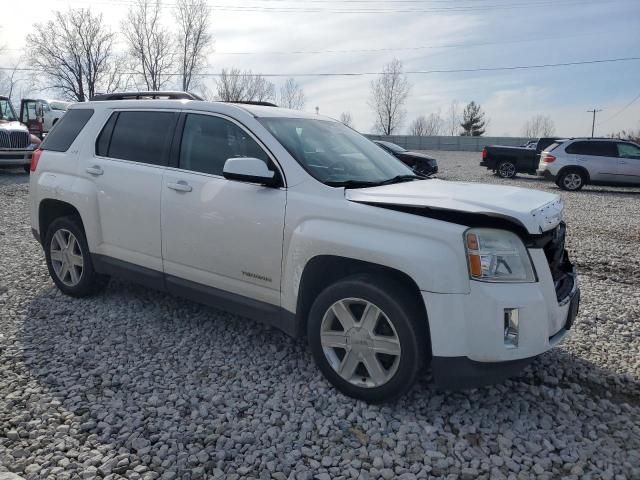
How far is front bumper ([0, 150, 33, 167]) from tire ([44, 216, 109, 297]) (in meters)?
13.4

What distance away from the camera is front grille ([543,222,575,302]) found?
3.15 meters

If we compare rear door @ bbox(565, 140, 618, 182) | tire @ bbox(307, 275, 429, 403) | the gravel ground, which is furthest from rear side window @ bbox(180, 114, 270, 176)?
rear door @ bbox(565, 140, 618, 182)

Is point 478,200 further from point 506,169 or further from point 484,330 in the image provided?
point 506,169

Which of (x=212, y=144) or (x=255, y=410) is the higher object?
(x=212, y=144)

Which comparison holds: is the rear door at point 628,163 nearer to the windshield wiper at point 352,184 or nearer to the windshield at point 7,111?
the windshield wiper at point 352,184

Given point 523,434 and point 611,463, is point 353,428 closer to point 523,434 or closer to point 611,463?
point 523,434

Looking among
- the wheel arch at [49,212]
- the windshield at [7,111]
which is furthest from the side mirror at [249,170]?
the windshield at [7,111]

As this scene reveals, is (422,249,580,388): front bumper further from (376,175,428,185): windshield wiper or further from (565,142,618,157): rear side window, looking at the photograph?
(565,142,618,157): rear side window

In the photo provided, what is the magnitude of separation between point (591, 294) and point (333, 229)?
12.0ft

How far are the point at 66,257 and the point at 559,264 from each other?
4.25 m

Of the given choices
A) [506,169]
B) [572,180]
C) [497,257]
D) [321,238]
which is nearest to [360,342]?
[321,238]

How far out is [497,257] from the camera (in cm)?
281

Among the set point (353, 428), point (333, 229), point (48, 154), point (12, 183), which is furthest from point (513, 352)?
point (12, 183)

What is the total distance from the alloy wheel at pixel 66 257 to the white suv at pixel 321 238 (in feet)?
0.07
